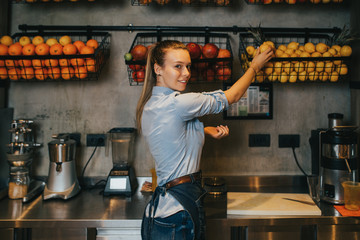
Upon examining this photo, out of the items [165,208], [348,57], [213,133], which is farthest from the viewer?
[348,57]

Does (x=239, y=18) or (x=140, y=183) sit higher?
(x=239, y=18)

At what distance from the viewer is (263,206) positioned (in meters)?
1.61

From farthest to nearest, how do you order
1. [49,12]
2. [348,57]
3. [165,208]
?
[49,12]
[348,57]
[165,208]

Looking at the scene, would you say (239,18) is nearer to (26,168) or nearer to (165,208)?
(165,208)

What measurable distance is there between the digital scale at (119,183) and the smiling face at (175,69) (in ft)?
2.46

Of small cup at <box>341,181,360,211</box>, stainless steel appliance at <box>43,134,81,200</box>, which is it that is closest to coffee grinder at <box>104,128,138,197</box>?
stainless steel appliance at <box>43,134,81,200</box>

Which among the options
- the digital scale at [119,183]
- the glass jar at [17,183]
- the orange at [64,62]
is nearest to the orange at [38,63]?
the orange at [64,62]

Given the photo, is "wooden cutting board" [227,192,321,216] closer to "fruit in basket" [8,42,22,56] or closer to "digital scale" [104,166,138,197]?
"digital scale" [104,166,138,197]

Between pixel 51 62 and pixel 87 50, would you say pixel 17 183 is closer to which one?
pixel 51 62

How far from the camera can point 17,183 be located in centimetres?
177

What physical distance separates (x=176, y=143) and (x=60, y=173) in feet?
2.86

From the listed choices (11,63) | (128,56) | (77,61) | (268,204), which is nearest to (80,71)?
(77,61)

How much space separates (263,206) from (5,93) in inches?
71.2

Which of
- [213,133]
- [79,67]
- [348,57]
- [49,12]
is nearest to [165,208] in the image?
[213,133]
